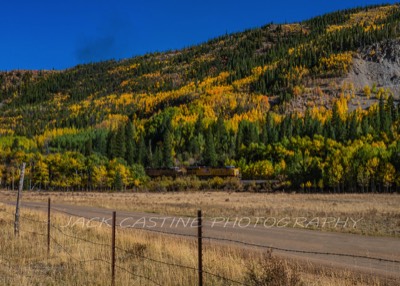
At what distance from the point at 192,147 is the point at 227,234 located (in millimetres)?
131854

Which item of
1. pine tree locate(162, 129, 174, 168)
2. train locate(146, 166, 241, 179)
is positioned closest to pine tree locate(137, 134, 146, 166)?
pine tree locate(162, 129, 174, 168)

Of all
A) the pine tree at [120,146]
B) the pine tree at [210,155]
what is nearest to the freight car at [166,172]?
the pine tree at [210,155]

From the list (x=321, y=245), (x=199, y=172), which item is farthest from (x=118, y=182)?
(x=321, y=245)

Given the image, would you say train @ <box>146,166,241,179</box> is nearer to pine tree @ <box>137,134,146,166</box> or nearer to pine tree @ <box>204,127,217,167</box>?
pine tree @ <box>137,134,146,166</box>

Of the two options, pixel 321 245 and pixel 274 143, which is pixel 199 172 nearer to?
pixel 274 143

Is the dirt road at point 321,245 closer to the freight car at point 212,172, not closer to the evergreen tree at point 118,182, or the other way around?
the evergreen tree at point 118,182

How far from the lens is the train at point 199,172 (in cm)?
11269

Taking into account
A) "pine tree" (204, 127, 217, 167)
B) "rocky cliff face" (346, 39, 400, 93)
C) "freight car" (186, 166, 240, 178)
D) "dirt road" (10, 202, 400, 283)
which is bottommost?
"dirt road" (10, 202, 400, 283)

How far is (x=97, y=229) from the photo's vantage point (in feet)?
63.1

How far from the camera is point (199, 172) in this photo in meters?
117

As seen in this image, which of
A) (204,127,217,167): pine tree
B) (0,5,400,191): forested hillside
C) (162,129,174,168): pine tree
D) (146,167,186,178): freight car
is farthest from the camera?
(162,129,174,168): pine tree

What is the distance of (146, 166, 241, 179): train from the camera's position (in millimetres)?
112688

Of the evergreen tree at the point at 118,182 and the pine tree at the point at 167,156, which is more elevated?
the pine tree at the point at 167,156

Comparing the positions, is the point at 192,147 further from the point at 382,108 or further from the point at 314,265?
the point at 314,265
